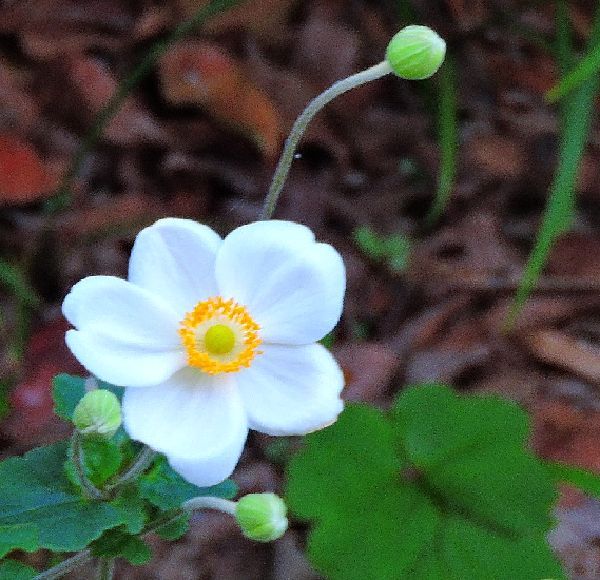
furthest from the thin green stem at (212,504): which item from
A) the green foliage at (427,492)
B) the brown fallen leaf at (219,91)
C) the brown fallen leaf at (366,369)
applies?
the brown fallen leaf at (219,91)

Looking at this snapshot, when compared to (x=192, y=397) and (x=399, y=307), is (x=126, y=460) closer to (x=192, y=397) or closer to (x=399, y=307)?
(x=192, y=397)

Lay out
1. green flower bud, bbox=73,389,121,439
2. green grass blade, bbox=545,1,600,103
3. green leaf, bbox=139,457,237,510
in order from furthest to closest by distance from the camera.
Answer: green grass blade, bbox=545,1,600,103 → green leaf, bbox=139,457,237,510 → green flower bud, bbox=73,389,121,439

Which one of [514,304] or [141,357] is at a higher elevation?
[141,357]

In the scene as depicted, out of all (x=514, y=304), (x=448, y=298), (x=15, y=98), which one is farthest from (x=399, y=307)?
(x=15, y=98)

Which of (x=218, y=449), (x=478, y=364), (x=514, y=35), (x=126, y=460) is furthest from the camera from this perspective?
(x=514, y=35)

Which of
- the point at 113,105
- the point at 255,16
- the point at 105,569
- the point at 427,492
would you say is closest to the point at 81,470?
the point at 105,569

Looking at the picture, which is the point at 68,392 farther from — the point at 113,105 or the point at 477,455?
the point at 113,105

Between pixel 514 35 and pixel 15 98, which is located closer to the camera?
pixel 15 98

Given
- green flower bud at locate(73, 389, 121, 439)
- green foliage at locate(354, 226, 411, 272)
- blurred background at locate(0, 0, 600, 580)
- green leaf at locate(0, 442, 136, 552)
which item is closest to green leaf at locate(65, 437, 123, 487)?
green leaf at locate(0, 442, 136, 552)

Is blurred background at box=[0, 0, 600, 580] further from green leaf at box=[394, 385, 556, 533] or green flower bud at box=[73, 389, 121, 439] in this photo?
green flower bud at box=[73, 389, 121, 439]
